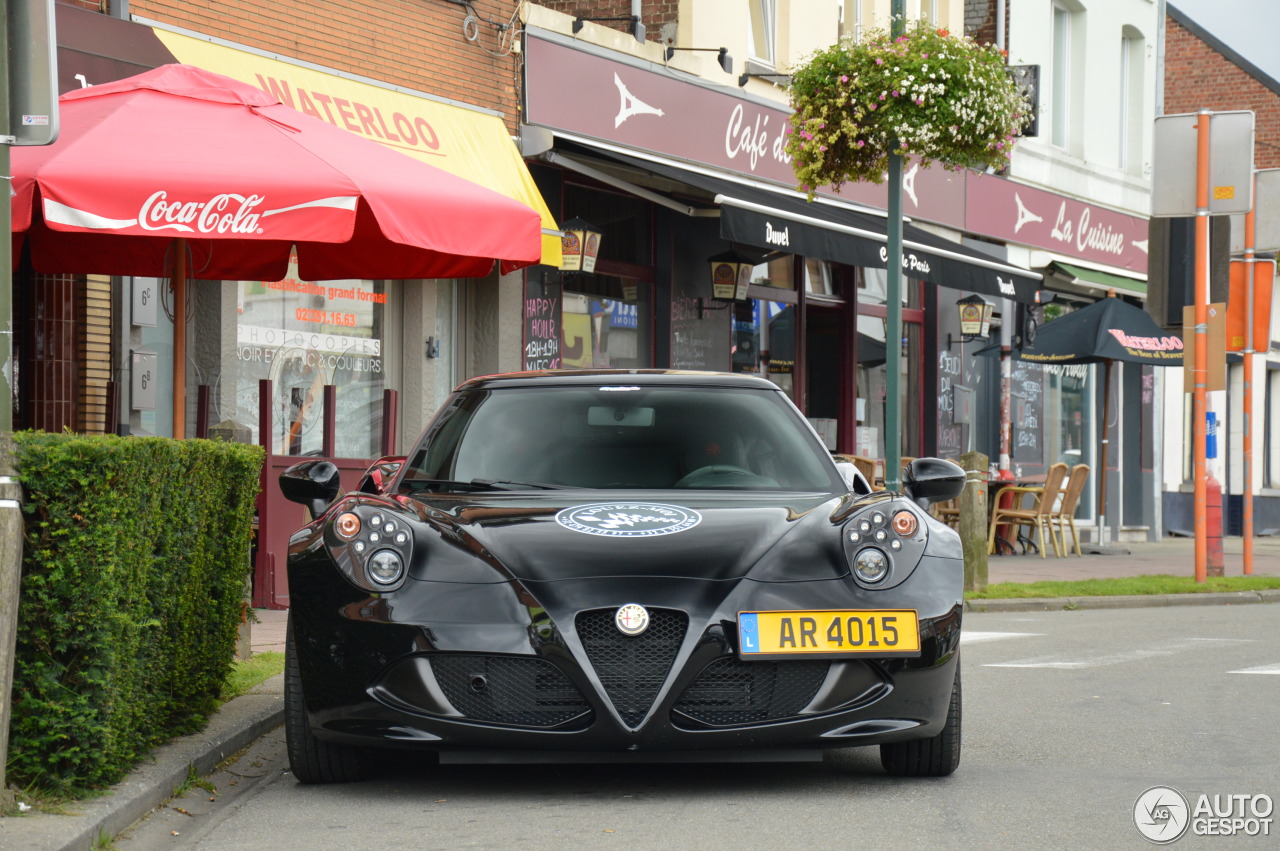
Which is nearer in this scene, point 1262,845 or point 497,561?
point 1262,845

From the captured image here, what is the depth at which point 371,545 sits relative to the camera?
518 cm

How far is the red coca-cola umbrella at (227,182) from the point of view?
674 centimetres

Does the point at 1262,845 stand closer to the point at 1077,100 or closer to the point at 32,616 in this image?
the point at 32,616

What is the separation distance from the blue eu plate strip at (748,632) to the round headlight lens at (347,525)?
117 cm

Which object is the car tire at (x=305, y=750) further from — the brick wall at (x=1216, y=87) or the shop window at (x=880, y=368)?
the brick wall at (x=1216, y=87)

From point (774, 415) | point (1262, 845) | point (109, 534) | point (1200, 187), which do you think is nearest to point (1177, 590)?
point (1200, 187)

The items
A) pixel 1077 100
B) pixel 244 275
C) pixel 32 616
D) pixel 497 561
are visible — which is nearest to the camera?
pixel 32 616

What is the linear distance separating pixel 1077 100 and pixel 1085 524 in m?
6.33

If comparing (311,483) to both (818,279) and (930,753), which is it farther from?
(818,279)

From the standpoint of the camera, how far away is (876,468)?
1953 centimetres

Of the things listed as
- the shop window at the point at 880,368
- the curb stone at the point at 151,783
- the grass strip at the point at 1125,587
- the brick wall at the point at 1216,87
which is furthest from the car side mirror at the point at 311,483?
the brick wall at the point at 1216,87

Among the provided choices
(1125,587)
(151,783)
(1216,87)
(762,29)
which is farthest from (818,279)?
(1216,87)

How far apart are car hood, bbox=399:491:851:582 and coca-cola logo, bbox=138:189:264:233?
1.87 m

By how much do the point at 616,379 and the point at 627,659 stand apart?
5.82ft
